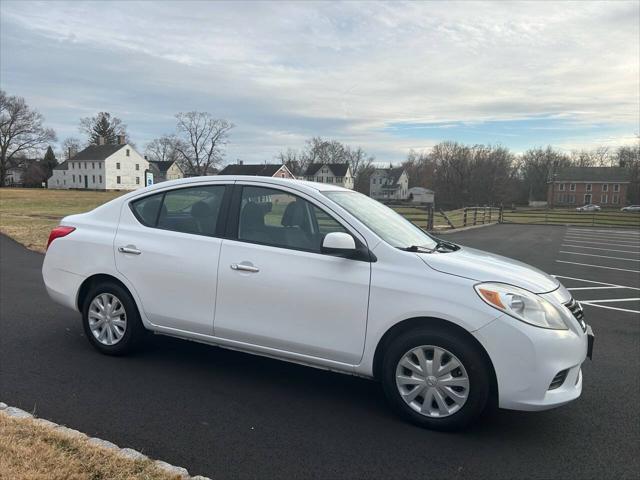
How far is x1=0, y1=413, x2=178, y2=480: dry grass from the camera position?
2668 millimetres

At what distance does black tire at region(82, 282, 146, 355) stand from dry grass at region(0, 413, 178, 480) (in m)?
1.52

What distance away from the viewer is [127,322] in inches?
181

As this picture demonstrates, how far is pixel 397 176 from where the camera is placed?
112m

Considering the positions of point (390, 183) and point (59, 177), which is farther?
point (390, 183)

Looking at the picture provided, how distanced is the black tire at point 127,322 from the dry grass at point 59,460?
4.99 ft

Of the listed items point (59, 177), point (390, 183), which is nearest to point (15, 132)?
point (59, 177)

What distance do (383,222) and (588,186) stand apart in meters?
96.1

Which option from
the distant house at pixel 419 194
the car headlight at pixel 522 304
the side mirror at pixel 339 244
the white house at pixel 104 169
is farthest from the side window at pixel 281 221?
the distant house at pixel 419 194

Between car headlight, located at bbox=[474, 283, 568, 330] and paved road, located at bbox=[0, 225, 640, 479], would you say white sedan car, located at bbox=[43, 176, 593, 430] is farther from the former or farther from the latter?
paved road, located at bbox=[0, 225, 640, 479]

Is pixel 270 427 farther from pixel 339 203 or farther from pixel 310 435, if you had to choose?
pixel 339 203

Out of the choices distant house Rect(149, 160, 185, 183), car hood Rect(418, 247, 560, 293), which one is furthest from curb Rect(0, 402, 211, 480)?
distant house Rect(149, 160, 185, 183)

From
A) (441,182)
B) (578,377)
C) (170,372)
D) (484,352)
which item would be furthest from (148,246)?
(441,182)

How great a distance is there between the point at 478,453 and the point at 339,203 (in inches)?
81.4

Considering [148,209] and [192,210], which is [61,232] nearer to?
[148,209]
